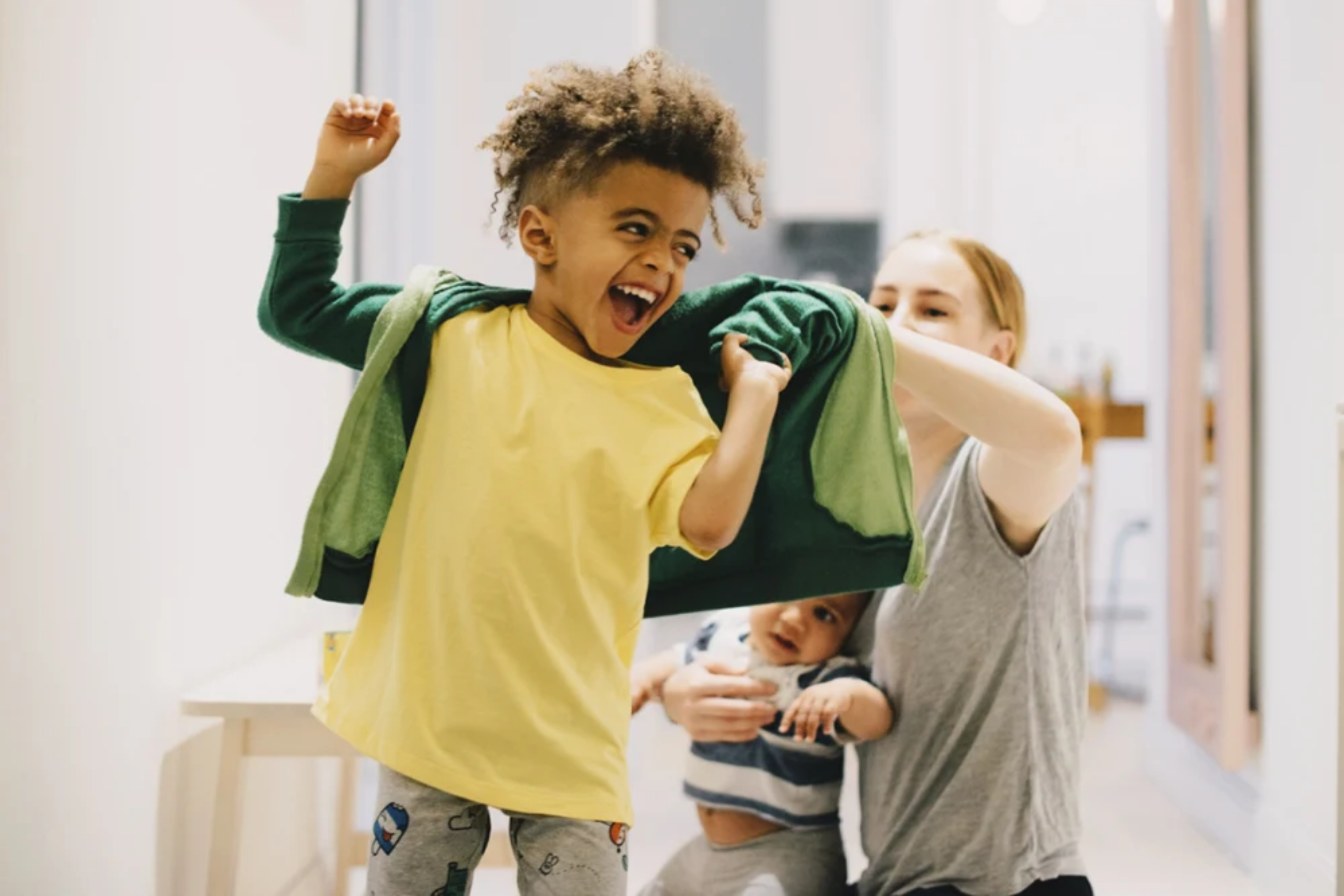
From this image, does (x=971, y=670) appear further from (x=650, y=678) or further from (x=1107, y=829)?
(x=1107, y=829)

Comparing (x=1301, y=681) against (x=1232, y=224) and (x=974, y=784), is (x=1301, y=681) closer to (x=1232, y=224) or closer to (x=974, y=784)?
(x=1232, y=224)

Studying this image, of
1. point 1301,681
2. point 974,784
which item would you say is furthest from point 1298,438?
point 974,784

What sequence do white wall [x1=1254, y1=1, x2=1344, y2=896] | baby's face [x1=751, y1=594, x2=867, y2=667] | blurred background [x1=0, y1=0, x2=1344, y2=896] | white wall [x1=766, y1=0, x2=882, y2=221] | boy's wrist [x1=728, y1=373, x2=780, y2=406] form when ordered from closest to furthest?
boy's wrist [x1=728, y1=373, x2=780, y2=406], blurred background [x1=0, y1=0, x2=1344, y2=896], baby's face [x1=751, y1=594, x2=867, y2=667], white wall [x1=1254, y1=1, x2=1344, y2=896], white wall [x1=766, y1=0, x2=882, y2=221]

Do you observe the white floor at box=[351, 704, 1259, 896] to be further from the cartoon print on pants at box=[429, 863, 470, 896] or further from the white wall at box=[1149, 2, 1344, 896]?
the cartoon print on pants at box=[429, 863, 470, 896]

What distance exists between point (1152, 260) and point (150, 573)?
89.1 inches

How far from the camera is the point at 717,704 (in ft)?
4.39

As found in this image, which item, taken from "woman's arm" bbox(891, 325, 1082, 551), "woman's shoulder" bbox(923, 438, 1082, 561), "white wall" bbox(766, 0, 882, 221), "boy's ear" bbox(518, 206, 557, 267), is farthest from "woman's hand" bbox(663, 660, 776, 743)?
"white wall" bbox(766, 0, 882, 221)

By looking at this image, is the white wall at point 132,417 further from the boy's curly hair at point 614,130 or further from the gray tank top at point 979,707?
the gray tank top at point 979,707

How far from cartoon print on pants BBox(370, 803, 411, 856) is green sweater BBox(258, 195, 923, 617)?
0.17 metres

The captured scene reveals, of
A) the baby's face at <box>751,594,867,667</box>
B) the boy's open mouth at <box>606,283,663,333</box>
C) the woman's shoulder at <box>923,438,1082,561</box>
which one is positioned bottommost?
the baby's face at <box>751,594,867,667</box>

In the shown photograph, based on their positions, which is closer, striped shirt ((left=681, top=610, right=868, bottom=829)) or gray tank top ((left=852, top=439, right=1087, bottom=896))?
gray tank top ((left=852, top=439, right=1087, bottom=896))

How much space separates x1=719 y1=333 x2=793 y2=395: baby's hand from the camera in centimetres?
89

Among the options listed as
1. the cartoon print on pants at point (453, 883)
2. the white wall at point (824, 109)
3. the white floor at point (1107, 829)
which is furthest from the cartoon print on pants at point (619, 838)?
the white wall at point (824, 109)

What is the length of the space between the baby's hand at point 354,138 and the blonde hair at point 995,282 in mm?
666
